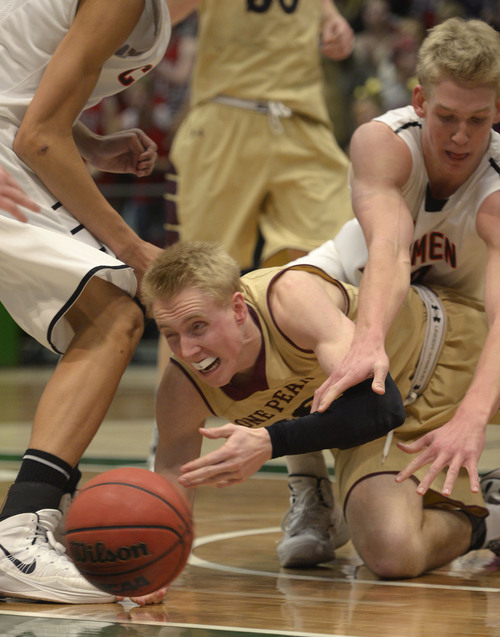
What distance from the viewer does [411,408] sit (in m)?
3.50

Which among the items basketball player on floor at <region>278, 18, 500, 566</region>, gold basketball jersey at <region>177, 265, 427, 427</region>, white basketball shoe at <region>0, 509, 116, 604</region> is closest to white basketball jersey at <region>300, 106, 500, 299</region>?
basketball player on floor at <region>278, 18, 500, 566</region>

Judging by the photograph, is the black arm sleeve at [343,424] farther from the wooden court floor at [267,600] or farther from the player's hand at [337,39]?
the player's hand at [337,39]

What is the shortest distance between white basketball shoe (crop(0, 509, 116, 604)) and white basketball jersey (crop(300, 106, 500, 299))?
5.03 ft

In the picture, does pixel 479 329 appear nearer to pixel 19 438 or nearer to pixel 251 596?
pixel 251 596

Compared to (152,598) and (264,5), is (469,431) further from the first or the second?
(264,5)

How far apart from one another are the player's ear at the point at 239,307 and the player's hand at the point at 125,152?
77 centimetres

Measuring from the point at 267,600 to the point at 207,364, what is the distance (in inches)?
24.9

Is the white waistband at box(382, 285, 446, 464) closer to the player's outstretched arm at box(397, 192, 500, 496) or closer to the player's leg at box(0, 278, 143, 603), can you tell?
the player's outstretched arm at box(397, 192, 500, 496)

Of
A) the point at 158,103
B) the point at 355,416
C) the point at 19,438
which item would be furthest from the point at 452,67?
the point at 158,103

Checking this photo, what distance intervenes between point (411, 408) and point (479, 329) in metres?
0.39

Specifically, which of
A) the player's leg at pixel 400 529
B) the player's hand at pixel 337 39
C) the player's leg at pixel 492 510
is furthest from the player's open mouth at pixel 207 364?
the player's hand at pixel 337 39

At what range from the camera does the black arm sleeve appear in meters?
2.66

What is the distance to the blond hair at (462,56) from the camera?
3.19 metres

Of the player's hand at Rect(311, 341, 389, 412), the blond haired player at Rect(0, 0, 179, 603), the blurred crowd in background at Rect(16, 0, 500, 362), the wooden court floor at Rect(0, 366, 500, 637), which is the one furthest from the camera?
the blurred crowd in background at Rect(16, 0, 500, 362)
